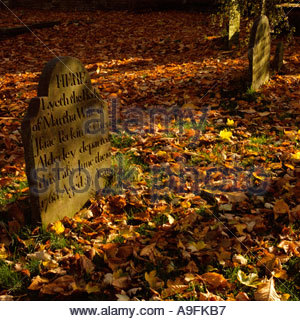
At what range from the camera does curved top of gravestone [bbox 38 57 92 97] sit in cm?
281

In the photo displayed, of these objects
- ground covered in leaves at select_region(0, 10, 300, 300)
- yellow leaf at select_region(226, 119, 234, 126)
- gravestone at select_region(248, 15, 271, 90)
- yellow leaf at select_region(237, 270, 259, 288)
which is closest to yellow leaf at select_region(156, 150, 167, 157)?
ground covered in leaves at select_region(0, 10, 300, 300)

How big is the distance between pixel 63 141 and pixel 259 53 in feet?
13.5

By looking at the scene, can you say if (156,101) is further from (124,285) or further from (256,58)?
(124,285)

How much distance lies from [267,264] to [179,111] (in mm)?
3316

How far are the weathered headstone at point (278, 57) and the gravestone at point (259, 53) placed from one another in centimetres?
66

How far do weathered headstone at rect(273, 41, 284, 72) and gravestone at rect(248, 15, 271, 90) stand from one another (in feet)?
2.17

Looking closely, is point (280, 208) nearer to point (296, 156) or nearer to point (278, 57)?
point (296, 156)

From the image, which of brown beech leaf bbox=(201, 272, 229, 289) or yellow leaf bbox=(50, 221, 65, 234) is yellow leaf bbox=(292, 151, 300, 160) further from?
yellow leaf bbox=(50, 221, 65, 234)

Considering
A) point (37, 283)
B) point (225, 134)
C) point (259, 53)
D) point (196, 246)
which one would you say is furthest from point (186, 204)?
point (259, 53)

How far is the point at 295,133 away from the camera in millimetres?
4719

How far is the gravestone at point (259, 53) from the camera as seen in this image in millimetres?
5664

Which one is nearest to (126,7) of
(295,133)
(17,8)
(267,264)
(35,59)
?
(17,8)

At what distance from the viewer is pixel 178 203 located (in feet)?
11.1

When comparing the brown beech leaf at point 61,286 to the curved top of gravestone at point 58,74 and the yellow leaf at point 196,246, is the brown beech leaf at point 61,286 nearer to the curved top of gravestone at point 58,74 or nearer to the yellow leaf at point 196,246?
the yellow leaf at point 196,246
